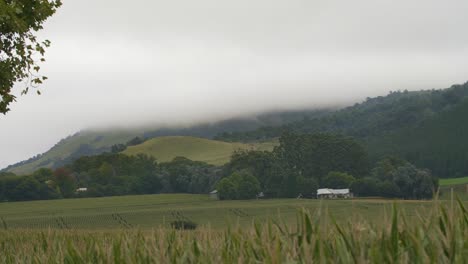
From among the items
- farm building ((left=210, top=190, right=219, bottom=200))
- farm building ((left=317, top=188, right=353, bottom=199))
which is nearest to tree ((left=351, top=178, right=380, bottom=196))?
farm building ((left=317, top=188, right=353, bottom=199))

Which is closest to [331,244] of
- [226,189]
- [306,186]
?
[226,189]

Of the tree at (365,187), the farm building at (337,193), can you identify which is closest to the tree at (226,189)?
the farm building at (337,193)

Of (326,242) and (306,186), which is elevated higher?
(326,242)

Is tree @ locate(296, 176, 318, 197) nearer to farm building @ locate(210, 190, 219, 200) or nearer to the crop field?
the crop field

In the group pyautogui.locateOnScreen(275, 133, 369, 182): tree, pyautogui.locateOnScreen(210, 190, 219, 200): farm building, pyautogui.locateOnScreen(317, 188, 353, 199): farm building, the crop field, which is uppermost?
pyautogui.locateOnScreen(275, 133, 369, 182): tree

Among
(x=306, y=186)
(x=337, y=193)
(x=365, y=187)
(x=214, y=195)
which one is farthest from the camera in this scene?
(x=214, y=195)

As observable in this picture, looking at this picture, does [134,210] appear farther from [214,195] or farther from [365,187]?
[365,187]

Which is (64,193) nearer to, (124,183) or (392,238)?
(124,183)

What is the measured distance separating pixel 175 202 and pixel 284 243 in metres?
148

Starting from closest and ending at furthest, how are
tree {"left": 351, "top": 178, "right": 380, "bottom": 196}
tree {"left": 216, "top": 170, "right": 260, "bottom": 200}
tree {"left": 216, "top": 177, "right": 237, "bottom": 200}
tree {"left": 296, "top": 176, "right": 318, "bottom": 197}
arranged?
tree {"left": 351, "top": 178, "right": 380, "bottom": 196}
tree {"left": 216, "top": 170, "right": 260, "bottom": 200}
tree {"left": 216, "top": 177, "right": 237, "bottom": 200}
tree {"left": 296, "top": 176, "right": 318, "bottom": 197}

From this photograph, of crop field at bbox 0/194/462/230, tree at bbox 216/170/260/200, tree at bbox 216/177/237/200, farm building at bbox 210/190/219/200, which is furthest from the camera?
farm building at bbox 210/190/219/200

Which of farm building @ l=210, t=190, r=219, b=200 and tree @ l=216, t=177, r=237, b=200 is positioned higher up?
tree @ l=216, t=177, r=237, b=200

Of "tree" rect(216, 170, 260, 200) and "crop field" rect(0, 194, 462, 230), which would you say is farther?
"tree" rect(216, 170, 260, 200)

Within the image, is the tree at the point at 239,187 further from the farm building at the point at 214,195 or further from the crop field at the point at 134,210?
the crop field at the point at 134,210
